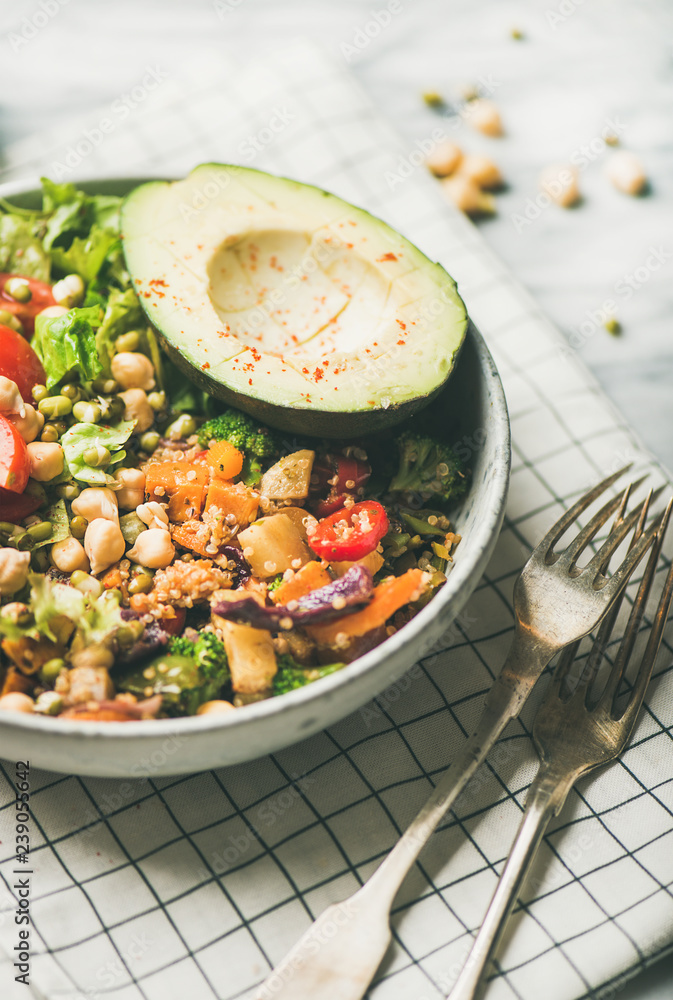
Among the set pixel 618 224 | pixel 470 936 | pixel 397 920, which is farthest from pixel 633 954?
pixel 618 224

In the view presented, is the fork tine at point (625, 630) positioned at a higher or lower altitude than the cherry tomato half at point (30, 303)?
lower

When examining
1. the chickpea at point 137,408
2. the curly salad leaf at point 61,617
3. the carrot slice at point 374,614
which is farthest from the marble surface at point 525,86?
the curly salad leaf at point 61,617

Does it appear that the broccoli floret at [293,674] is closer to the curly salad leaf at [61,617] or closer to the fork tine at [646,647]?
the curly salad leaf at [61,617]

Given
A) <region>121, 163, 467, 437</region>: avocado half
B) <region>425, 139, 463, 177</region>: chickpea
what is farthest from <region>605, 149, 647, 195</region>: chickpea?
<region>121, 163, 467, 437</region>: avocado half

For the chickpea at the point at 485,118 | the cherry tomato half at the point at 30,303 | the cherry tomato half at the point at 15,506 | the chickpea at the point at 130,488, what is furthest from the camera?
the chickpea at the point at 485,118

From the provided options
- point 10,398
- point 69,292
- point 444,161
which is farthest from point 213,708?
point 444,161

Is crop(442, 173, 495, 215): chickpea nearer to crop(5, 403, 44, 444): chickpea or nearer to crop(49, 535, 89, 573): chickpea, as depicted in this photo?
crop(5, 403, 44, 444): chickpea

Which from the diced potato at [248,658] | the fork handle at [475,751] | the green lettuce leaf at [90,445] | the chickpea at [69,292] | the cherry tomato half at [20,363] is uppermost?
the chickpea at [69,292]
